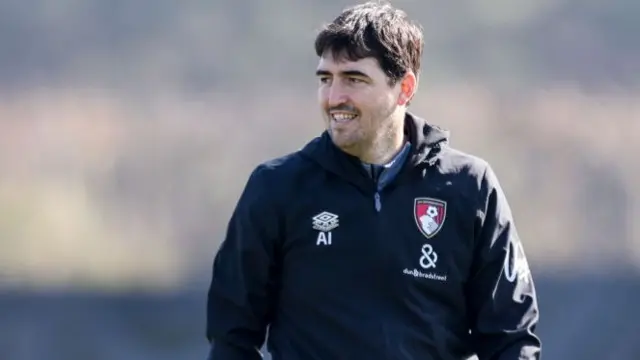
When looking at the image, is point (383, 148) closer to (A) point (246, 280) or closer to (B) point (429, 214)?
(B) point (429, 214)

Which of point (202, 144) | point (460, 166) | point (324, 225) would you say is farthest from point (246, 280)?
point (202, 144)

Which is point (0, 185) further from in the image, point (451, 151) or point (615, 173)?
point (451, 151)

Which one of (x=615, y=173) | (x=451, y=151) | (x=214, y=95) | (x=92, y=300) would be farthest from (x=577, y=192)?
(x=451, y=151)

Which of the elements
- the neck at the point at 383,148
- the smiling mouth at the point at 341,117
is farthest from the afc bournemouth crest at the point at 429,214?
the smiling mouth at the point at 341,117

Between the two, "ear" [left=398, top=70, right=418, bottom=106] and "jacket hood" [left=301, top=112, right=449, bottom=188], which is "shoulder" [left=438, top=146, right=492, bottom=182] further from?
"ear" [left=398, top=70, right=418, bottom=106]

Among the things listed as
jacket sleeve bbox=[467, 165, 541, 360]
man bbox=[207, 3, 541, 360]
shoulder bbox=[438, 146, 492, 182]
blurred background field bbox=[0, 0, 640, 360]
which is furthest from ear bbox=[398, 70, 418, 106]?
blurred background field bbox=[0, 0, 640, 360]

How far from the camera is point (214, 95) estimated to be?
18.3ft

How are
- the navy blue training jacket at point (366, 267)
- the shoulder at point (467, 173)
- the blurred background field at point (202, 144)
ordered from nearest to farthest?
the navy blue training jacket at point (366, 267) → the shoulder at point (467, 173) → the blurred background field at point (202, 144)

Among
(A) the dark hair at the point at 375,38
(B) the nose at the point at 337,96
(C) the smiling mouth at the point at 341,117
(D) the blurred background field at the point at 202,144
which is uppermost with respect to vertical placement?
(A) the dark hair at the point at 375,38

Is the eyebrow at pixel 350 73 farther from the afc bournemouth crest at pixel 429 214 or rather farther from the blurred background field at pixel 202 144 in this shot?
the blurred background field at pixel 202 144

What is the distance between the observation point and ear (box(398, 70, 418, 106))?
2.88m

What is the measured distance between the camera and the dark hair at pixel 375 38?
2.79m

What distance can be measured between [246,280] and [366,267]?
0.81 ft

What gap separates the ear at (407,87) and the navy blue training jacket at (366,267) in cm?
9
